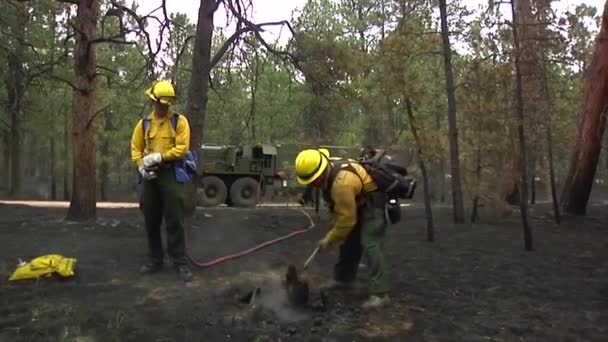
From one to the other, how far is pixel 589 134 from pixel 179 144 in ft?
37.4

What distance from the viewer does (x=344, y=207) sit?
5.12m

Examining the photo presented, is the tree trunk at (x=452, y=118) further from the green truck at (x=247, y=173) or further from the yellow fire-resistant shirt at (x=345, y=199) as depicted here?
the green truck at (x=247, y=173)

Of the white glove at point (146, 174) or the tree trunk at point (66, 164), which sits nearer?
the white glove at point (146, 174)

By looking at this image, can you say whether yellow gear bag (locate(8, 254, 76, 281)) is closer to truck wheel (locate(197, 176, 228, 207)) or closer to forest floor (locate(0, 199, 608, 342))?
forest floor (locate(0, 199, 608, 342))

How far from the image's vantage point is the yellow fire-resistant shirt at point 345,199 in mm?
5113

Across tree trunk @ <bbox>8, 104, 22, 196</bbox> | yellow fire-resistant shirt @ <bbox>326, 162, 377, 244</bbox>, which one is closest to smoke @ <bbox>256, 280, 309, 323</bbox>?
yellow fire-resistant shirt @ <bbox>326, 162, 377, 244</bbox>

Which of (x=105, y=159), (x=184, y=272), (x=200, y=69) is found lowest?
(x=184, y=272)

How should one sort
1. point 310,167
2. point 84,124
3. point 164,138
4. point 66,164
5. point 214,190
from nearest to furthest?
1. point 310,167
2. point 164,138
3. point 84,124
4. point 214,190
5. point 66,164

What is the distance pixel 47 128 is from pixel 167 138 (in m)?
27.5

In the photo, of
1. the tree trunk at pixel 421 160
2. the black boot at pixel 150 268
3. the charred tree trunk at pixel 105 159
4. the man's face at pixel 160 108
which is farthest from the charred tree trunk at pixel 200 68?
the charred tree trunk at pixel 105 159

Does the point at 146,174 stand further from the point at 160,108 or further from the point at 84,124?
the point at 84,124

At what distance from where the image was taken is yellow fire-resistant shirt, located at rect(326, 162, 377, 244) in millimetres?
5113

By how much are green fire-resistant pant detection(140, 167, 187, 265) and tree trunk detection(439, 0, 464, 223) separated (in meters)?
6.29

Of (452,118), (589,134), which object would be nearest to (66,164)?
(452,118)
